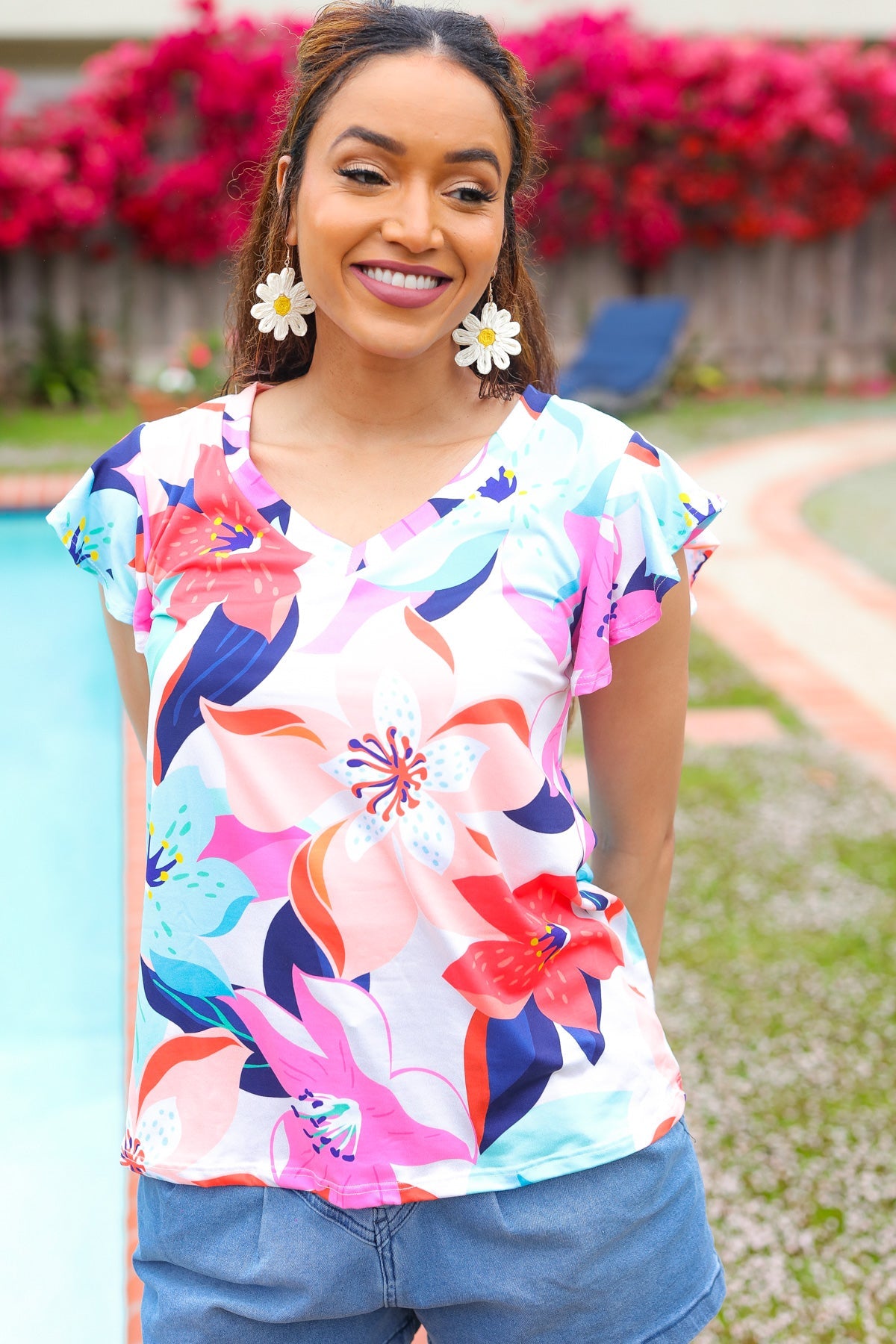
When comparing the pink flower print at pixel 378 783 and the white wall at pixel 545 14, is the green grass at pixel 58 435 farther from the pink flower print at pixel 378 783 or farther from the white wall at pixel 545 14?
the pink flower print at pixel 378 783

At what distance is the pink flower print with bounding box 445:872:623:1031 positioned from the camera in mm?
1145

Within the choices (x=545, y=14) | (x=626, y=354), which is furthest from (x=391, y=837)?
(x=545, y=14)

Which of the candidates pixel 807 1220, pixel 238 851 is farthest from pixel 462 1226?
pixel 807 1220

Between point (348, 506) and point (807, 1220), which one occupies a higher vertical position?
point (348, 506)

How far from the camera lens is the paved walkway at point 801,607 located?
15.9 ft

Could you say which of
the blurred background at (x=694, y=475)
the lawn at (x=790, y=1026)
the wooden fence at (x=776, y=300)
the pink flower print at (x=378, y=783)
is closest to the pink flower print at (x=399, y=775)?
the pink flower print at (x=378, y=783)

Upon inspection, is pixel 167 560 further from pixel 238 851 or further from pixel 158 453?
pixel 238 851

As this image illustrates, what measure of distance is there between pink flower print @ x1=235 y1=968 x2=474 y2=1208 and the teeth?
601mm

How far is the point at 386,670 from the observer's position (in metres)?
1.11

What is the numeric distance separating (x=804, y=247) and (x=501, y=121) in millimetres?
12204

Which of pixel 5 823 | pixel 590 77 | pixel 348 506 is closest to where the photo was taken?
pixel 348 506

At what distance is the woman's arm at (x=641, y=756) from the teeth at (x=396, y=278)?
0.34 meters

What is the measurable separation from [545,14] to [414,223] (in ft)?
39.6

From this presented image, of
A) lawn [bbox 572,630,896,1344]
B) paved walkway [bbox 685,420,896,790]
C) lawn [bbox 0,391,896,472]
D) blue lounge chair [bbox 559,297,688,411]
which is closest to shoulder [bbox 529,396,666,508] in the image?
lawn [bbox 572,630,896,1344]
